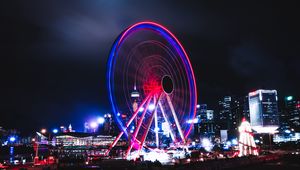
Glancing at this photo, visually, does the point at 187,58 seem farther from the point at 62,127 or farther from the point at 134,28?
the point at 62,127

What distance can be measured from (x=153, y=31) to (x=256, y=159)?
56.7 feet

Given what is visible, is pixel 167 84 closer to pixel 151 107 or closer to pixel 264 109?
pixel 151 107

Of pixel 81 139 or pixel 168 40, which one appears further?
pixel 81 139

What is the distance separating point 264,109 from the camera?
505 ft

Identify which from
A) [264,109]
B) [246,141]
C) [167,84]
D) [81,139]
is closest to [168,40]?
[167,84]

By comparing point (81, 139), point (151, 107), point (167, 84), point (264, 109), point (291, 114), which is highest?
point (264, 109)

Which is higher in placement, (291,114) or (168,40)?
(168,40)

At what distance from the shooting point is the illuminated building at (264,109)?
15350cm

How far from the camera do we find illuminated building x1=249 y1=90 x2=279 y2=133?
154 m

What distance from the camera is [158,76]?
1390 inches

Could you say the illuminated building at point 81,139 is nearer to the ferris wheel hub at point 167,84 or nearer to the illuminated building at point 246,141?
the ferris wheel hub at point 167,84

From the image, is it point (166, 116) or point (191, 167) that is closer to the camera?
point (191, 167)

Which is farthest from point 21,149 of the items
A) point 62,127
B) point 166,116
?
point 166,116

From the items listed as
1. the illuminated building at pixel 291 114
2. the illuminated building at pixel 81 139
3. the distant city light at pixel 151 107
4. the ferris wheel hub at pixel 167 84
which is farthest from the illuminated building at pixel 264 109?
the ferris wheel hub at pixel 167 84
